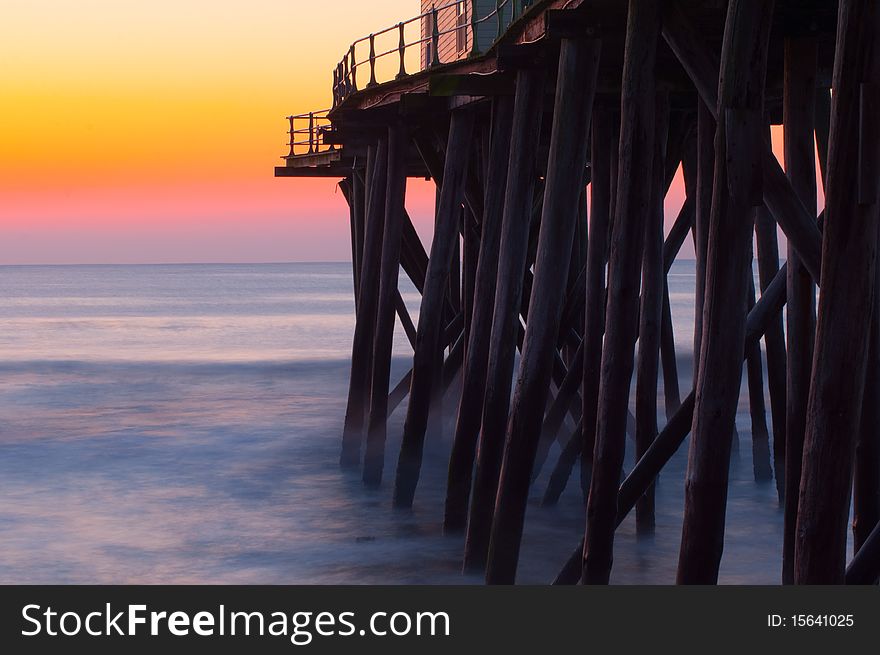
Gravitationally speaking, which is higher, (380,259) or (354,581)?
(380,259)

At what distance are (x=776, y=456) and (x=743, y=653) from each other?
601cm

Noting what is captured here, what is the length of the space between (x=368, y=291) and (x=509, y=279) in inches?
166

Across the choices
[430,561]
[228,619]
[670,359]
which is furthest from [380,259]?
Result: [228,619]

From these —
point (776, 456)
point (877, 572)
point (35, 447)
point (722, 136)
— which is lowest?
point (35, 447)

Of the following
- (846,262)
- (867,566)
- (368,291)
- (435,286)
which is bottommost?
(867,566)

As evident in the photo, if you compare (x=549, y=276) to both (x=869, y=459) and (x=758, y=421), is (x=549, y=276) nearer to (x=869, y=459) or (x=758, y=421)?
(x=869, y=459)

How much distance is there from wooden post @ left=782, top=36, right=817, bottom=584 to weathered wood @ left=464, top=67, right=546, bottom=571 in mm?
1643

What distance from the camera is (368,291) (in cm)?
1148

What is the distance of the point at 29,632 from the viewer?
5105 millimetres

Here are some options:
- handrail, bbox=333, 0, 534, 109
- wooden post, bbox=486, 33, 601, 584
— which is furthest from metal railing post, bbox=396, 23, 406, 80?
wooden post, bbox=486, 33, 601, 584

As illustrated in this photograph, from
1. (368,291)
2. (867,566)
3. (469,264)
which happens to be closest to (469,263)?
(469,264)

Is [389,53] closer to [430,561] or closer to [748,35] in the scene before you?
[430,561]

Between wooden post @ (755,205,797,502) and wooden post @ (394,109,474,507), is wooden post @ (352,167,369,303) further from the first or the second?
wooden post @ (755,205,797,502)

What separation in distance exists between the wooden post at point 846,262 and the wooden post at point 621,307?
1.96 m
